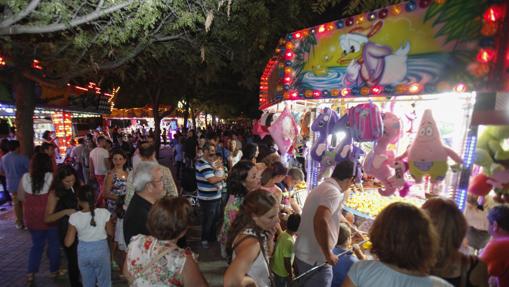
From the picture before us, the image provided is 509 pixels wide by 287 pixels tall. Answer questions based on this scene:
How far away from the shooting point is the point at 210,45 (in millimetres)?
8258

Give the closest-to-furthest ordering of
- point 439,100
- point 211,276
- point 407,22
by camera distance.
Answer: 1. point 407,22
2. point 439,100
3. point 211,276

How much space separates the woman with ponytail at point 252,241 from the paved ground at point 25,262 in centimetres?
278

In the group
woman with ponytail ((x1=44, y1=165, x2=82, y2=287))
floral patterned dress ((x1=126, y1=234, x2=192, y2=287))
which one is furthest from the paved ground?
floral patterned dress ((x1=126, y1=234, x2=192, y2=287))

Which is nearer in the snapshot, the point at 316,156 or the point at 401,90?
the point at 401,90

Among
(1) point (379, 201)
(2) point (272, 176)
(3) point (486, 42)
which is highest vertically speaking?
(3) point (486, 42)

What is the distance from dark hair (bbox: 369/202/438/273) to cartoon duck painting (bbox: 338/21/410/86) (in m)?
2.14

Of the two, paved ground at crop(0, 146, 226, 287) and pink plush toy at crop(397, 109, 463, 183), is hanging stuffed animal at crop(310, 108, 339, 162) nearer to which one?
pink plush toy at crop(397, 109, 463, 183)

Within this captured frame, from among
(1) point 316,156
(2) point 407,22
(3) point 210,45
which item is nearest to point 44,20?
(3) point 210,45

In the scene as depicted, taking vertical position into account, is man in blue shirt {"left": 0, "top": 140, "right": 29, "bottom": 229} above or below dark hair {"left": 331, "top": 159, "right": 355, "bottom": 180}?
below

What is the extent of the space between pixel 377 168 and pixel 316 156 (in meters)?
1.00

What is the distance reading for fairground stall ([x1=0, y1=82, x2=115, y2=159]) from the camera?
434 inches

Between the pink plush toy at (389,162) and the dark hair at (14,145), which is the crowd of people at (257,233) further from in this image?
the dark hair at (14,145)

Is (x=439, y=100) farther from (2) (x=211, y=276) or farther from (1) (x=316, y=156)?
(2) (x=211, y=276)

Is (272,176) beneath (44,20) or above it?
beneath
